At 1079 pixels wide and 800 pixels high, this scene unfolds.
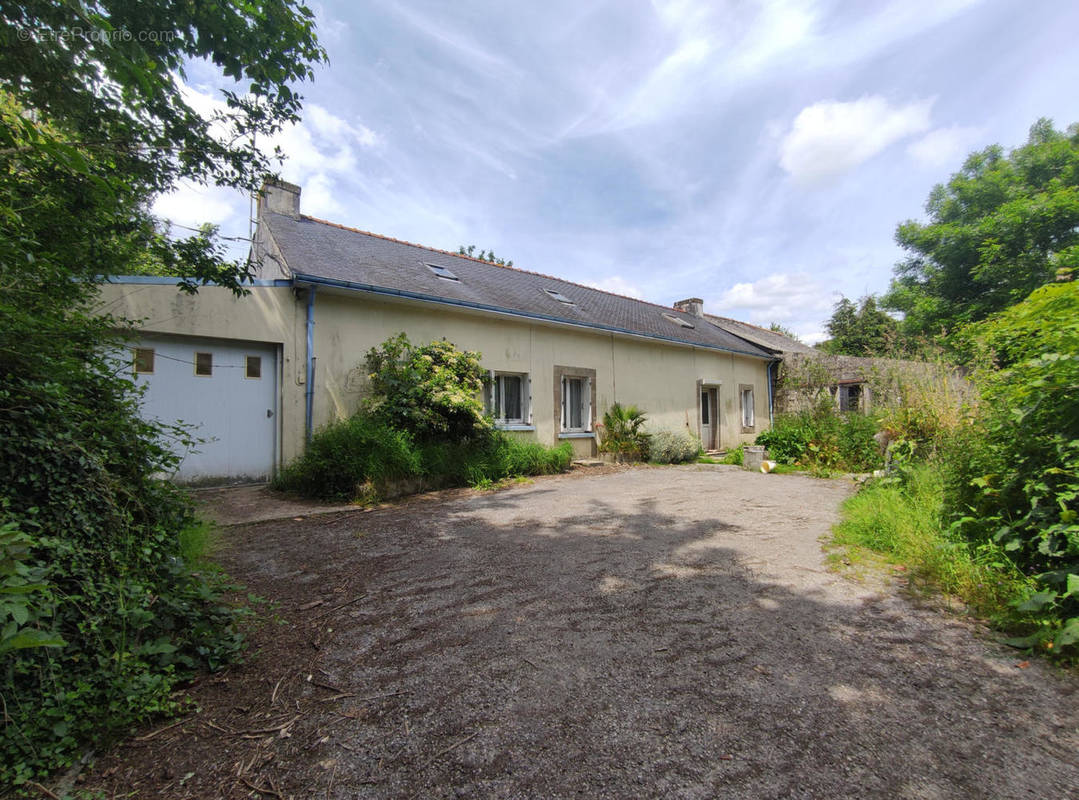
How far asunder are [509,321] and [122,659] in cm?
770

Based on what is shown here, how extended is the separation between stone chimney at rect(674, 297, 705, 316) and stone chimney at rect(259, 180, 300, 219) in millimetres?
13139

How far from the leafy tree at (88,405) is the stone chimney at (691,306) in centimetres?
1501

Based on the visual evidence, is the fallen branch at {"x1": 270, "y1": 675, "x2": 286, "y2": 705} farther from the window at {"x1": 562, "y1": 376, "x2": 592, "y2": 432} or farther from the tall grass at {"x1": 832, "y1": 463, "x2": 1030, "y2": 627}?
the window at {"x1": 562, "y1": 376, "x2": 592, "y2": 432}

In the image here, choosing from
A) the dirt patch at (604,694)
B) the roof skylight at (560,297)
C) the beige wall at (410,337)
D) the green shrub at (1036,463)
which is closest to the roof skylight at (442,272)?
the beige wall at (410,337)

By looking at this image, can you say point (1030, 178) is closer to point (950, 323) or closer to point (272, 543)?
point (950, 323)

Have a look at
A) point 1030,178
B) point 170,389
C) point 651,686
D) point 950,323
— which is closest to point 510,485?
point 170,389

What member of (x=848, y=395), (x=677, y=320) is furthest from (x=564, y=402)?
(x=848, y=395)

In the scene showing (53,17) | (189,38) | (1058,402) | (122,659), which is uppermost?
(189,38)

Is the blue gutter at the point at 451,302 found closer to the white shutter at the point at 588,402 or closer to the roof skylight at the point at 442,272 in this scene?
the white shutter at the point at 588,402

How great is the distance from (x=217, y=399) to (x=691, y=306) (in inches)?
611

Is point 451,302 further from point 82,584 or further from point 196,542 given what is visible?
point 82,584

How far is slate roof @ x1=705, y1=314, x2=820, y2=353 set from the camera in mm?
15305

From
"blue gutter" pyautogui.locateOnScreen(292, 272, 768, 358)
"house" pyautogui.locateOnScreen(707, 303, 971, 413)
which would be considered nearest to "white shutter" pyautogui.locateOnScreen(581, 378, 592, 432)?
"blue gutter" pyautogui.locateOnScreen(292, 272, 768, 358)

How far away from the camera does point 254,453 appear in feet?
21.2
